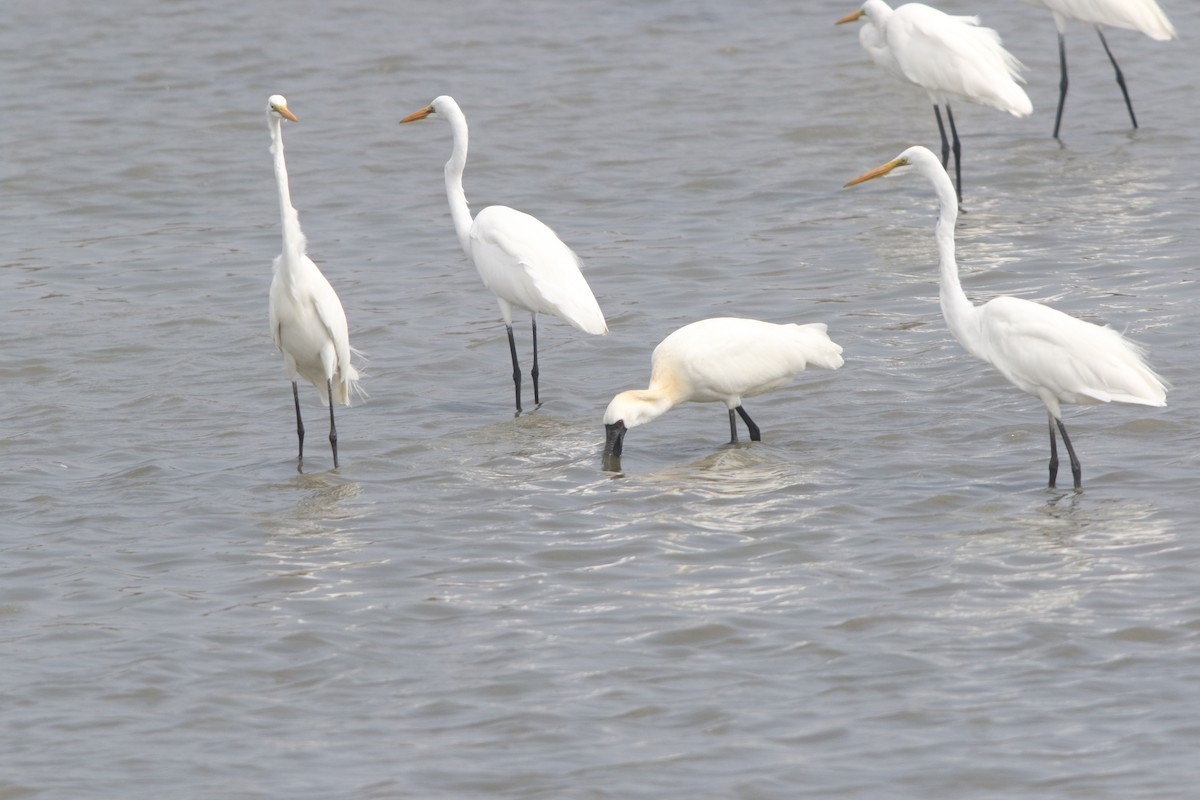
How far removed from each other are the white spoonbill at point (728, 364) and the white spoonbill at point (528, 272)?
3.09 feet

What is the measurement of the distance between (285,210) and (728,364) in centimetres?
226

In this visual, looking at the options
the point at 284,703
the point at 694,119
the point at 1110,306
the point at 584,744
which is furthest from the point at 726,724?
the point at 694,119

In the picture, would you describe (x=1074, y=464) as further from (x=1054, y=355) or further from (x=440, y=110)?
(x=440, y=110)

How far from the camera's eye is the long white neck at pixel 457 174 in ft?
34.1

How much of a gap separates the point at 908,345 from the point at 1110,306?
49.3 inches

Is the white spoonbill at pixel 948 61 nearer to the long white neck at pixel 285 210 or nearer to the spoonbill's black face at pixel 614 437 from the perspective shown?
the spoonbill's black face at pixel 614 437

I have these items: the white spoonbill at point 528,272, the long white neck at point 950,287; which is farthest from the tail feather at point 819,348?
the white spoonbill at point 528,272

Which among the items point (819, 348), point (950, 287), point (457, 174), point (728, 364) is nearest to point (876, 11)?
point (457, 174)

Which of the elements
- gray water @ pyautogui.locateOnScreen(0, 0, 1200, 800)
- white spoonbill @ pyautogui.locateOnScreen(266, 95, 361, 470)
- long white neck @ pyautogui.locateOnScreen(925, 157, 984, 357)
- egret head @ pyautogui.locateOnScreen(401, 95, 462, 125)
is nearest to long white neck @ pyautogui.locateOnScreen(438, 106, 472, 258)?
egret head @ pyautogui.locateOnScreen(401, 95, 462, 125)

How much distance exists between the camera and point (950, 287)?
8.04 meters

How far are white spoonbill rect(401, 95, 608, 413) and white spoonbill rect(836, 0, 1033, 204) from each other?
4791 mm

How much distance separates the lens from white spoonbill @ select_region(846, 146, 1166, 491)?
766cm

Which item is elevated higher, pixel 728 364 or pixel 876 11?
pixel 876 11

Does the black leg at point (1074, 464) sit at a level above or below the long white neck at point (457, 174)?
below
